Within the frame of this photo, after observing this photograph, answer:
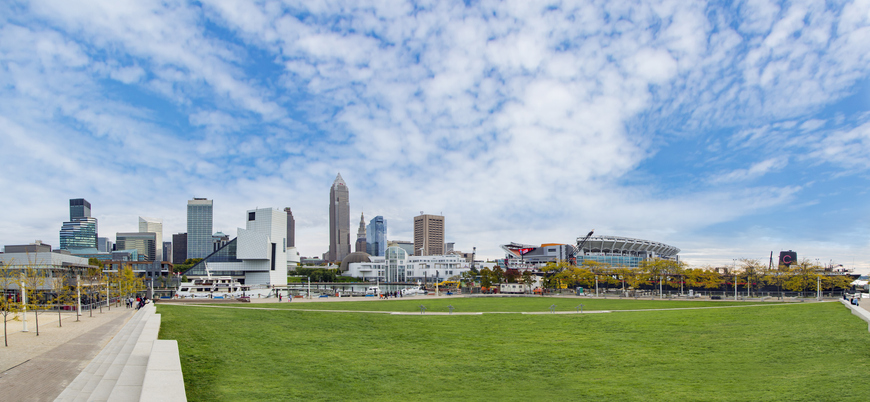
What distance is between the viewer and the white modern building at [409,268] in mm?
162688

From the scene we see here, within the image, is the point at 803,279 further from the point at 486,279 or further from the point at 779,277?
the point at 486,279

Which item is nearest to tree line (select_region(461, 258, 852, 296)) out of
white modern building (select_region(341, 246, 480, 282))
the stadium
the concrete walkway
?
the stadium

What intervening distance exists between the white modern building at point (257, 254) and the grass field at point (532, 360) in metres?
101

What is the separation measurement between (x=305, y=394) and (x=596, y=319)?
2205 cm

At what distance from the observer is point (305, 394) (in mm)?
11125

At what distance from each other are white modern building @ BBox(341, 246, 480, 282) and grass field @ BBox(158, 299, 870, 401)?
5351 inches

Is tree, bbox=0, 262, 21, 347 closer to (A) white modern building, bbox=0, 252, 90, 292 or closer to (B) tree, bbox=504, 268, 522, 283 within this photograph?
(A) white modern building, bbox=0, 252, 90, 292

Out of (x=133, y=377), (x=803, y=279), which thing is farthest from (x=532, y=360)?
(x=803, y=279)

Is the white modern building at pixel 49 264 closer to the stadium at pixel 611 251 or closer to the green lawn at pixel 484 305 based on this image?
the green lawn at pixel 484 305

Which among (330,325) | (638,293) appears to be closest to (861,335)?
(330,325)

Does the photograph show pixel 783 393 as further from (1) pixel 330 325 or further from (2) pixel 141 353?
(1) pixel 330 325

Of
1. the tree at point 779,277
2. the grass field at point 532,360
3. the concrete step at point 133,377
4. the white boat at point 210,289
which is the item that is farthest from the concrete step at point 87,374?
the tree at point 779,277

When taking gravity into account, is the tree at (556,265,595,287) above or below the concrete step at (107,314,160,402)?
below

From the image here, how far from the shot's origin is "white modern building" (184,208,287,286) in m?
121
